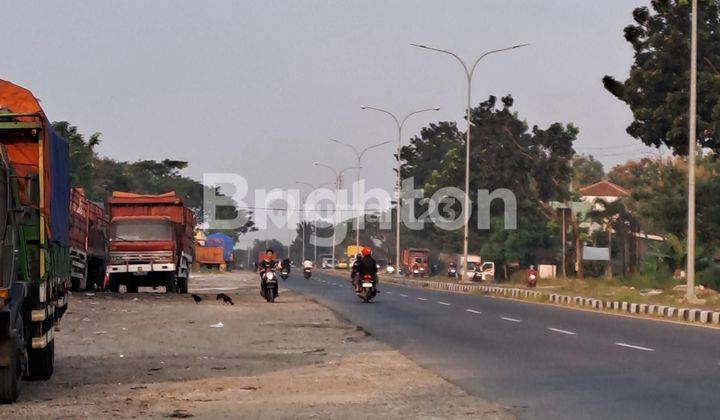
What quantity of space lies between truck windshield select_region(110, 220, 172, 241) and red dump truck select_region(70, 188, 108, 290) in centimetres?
64

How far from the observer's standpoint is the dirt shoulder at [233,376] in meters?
12.1

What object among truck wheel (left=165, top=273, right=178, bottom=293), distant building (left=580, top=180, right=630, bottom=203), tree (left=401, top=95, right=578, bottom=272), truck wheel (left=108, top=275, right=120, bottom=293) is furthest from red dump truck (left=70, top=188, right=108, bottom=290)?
distant building (left=580, top=180, right=630, bottom=203)

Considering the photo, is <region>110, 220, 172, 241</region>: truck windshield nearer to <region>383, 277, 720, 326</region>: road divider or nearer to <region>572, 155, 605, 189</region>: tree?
<region>383, 277, 720, 326</region>: road divider

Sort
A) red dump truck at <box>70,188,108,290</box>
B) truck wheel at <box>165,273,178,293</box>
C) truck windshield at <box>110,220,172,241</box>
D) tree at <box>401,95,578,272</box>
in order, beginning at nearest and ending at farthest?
red dump truck at <box>70,188,108,290</box> → truck windshield at <box>110,220,172,241</box> → truck wheel at <box>165,273,178,293</box> → tree at <box>401,95,578,272</box>

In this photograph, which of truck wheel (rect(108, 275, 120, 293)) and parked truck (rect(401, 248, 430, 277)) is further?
parked truck (rect(401, 248, 430, 277))

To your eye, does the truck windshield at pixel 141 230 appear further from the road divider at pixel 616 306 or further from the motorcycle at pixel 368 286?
the road divider at pixel 616 306

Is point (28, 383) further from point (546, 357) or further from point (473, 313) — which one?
point (473, 313)

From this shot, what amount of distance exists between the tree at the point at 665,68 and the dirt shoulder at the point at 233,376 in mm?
25672

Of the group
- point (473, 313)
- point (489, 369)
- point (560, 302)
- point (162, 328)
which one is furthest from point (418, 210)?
point (489, 369)

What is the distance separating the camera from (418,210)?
126875 mm

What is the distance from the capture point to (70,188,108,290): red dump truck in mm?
36719

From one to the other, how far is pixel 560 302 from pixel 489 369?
2817 centimetres

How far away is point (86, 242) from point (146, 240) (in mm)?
3368

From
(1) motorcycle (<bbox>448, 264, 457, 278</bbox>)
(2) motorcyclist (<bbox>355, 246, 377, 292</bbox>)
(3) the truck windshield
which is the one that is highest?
(3) the truck windshield
